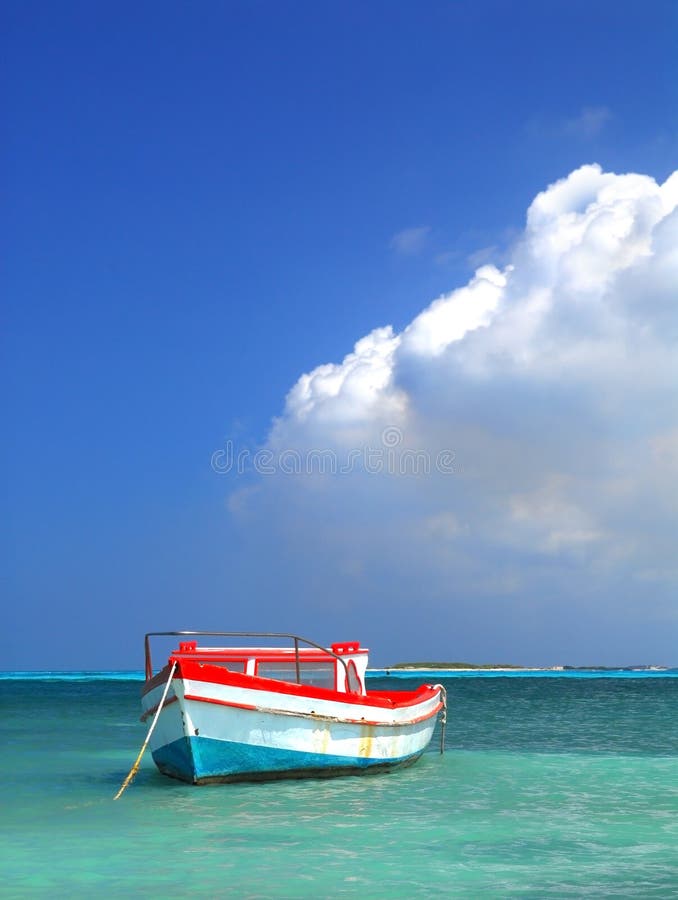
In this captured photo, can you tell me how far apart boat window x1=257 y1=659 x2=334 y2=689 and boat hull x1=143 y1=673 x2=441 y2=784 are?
197cm

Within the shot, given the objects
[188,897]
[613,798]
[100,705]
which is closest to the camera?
[188,897]

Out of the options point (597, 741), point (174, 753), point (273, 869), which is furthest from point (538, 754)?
point (273, 869)

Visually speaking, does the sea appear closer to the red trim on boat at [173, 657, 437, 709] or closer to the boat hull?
the boat hull

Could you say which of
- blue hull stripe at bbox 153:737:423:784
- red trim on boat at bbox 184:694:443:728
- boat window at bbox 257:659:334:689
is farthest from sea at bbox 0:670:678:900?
boat window at bbox 257:659:334:689

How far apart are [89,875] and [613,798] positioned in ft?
33.3

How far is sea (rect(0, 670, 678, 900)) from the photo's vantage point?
36.0 ft

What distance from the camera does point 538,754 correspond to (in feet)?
86.9

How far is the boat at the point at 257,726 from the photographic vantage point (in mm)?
17328

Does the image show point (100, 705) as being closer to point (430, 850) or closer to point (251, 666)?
point (251, 666)

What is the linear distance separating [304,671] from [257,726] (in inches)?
135

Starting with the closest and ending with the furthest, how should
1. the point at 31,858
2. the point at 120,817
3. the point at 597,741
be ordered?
the point at 31,858 → the point at 120,817 → the point at 597,741

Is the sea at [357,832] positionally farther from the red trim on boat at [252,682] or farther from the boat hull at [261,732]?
the red trim on boat at [252,682]

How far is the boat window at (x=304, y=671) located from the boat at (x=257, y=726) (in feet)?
3.17

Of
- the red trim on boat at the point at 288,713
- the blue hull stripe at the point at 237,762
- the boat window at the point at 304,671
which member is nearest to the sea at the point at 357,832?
the blue hull stripe at the point at 237,762
